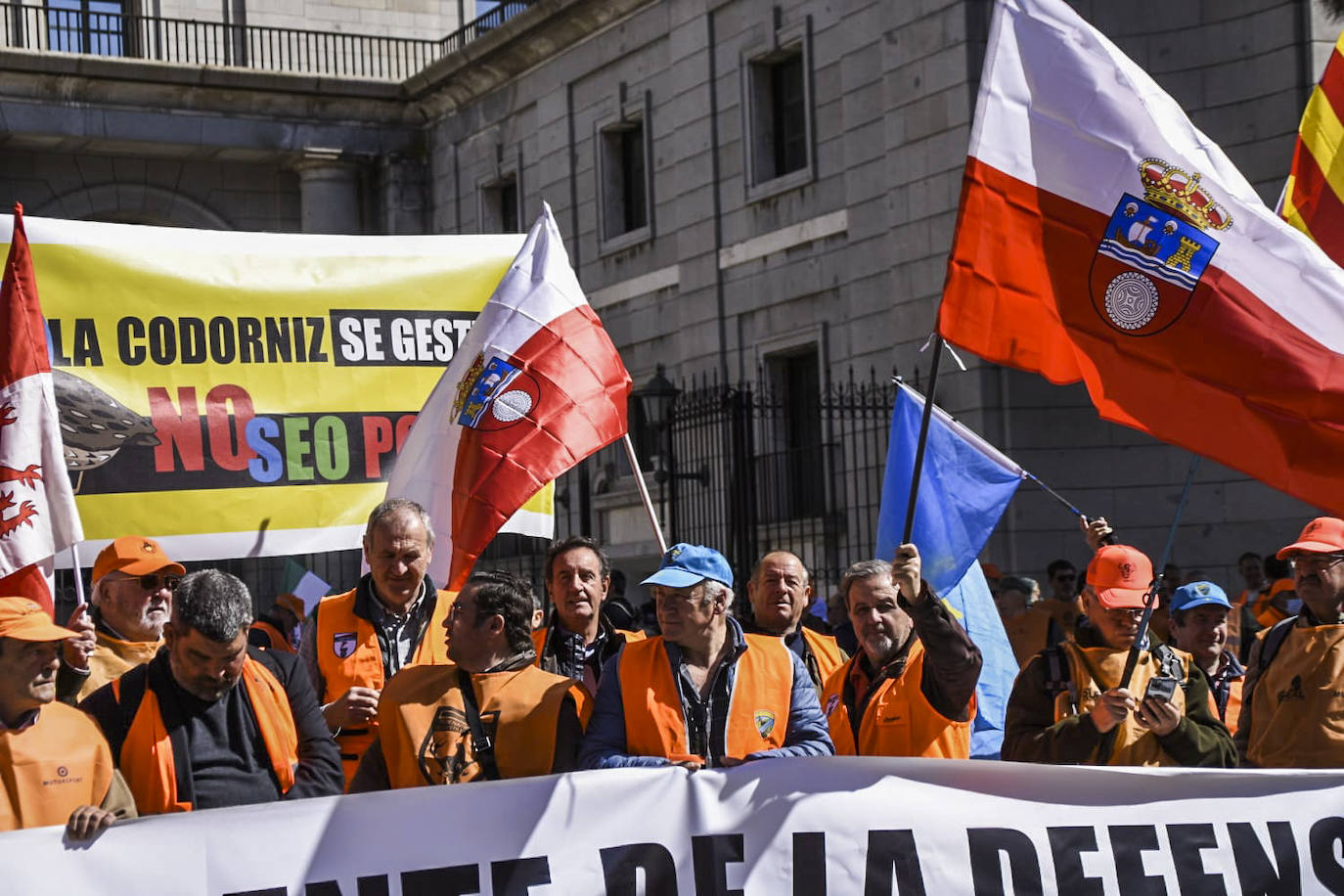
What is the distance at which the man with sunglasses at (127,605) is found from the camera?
19.9ft

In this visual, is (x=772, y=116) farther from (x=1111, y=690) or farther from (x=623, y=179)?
(x=1111, y=690)

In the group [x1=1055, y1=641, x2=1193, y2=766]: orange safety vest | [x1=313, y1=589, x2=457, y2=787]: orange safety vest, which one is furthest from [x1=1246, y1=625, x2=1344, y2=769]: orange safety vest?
[x1=313, y1=589, x2=457, y2=787]: orange safety vest

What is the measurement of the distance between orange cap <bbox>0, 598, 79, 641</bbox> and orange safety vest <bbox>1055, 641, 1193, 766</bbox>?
9.47 ft

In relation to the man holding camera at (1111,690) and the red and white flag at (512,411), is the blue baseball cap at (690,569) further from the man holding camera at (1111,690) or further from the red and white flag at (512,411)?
the red and white flag at (512,411)

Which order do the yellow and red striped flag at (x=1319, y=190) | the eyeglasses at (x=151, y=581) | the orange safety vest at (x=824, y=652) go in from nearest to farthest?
the eyeglasses at (x=151, y=581), the orange safety vest at (x=824, y=652), the yellow and red striped flag at (x=1319, y=190)

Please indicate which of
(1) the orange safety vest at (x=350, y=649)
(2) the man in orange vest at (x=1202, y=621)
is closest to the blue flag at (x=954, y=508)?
(2) the man in orange vest at (x=1202, y=621)

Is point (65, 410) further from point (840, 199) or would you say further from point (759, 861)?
point (840, 199)

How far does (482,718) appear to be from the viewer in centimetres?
538

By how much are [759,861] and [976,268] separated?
2047 millimetres

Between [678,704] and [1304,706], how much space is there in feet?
7.67

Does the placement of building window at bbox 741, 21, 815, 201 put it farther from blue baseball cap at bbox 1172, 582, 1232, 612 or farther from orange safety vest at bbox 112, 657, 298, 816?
orange safety vest at bbox 112, 657, 298, 816

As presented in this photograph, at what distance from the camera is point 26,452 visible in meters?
6.48

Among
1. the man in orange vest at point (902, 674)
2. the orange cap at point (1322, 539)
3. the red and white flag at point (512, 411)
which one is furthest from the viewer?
the red and white flag at point (512, 411)

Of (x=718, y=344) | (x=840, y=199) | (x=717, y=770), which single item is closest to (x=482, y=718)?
(x=717, y=770)
